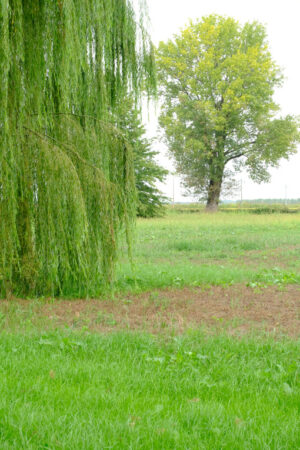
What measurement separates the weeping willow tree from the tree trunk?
2420cm

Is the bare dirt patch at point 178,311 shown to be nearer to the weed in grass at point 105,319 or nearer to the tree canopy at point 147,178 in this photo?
the weed in grass at point 105,319

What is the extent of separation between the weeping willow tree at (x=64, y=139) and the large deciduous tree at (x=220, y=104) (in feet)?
72.4

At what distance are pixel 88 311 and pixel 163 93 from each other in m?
27.3

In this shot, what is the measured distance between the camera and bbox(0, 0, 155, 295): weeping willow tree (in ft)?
13.6

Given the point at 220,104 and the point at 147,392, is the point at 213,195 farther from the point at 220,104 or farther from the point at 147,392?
the point at 147,392

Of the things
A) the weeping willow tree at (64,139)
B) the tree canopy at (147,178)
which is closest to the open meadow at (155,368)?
the weeping willow tree at (64,139)

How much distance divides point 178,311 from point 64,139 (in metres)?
2.56

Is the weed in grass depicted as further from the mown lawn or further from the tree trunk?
the tree trunk

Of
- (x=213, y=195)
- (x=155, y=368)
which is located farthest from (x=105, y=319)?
(x=213, y=195)

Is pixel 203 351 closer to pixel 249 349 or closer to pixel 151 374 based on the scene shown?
pixel 249 349

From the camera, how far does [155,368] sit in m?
3.44

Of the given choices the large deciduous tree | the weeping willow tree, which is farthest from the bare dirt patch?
the large deciduous tree

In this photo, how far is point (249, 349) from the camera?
13.0ft

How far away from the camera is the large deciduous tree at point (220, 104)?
27516 millimetres
